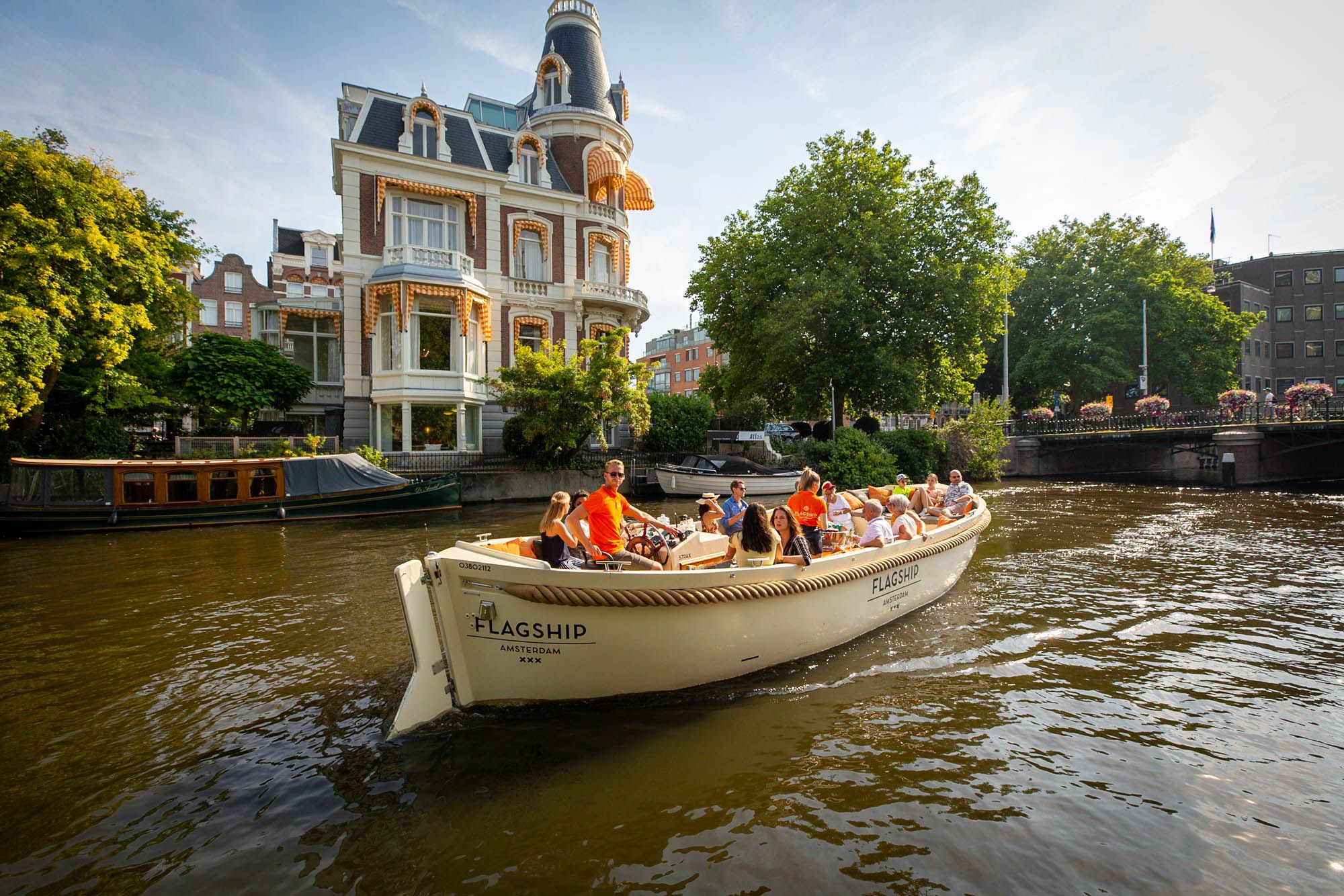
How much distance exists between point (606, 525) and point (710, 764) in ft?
8.69

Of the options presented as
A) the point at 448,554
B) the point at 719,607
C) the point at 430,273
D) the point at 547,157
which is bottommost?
the point at 719,607

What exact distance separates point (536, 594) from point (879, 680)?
146 inches

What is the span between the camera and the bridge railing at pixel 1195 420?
26.8m

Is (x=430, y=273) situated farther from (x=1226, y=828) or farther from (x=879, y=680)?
(x=1226, y=828)

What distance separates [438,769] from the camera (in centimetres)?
473

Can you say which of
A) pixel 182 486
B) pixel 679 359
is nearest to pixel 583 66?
pixel 182 486

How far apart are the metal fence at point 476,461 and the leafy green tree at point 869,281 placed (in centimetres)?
777

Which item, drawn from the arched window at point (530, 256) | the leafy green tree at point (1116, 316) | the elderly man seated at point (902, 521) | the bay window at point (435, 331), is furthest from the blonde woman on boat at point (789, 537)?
the leafy green tree at point (1116, 316)

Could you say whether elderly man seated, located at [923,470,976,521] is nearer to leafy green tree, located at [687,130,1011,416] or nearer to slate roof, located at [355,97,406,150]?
leafy green tree, located at [687,130,1011,416]

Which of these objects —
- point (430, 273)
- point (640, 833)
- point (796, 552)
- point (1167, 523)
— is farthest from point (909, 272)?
point (640, 833)

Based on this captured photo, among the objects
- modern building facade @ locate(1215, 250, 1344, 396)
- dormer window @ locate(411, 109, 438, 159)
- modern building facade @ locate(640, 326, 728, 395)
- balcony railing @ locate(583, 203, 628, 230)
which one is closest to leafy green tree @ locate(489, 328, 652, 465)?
balcony railing @ locate(583, 203, 628, 230)

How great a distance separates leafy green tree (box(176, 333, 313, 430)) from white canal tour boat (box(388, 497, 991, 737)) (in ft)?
68.2

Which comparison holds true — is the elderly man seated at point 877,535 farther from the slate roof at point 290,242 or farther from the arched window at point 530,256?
the slate roof at point 290,242

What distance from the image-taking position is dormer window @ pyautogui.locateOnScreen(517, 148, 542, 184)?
28.7 m
